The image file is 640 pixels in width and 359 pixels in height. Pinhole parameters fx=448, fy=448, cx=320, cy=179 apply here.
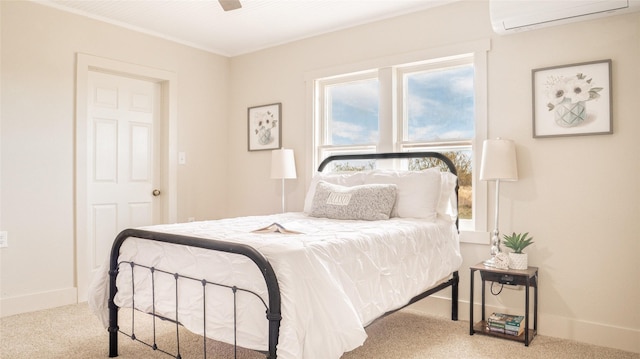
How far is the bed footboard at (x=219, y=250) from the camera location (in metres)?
1.73

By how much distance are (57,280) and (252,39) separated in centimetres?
278

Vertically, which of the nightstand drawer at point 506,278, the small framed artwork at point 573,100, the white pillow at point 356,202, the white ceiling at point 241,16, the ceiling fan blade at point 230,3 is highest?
A: the white ceiling at point 241,16

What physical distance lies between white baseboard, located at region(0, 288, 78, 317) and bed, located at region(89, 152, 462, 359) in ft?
4.21

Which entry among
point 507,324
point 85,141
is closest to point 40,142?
point 85,141

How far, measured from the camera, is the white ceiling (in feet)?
11.7

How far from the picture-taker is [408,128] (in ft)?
12.5

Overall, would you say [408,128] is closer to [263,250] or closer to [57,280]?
[263,250]

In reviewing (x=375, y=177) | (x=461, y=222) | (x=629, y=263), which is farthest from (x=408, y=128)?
(x=629, y=263)

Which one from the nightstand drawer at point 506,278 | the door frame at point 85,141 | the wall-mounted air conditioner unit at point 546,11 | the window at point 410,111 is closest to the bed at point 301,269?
the nightstand drawer at point 506,278

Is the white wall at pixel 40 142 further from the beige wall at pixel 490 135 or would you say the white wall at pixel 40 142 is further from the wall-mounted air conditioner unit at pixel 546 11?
the wall-mounted air conditioner unit at pixel 546 11

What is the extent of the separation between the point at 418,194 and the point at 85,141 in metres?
2.79

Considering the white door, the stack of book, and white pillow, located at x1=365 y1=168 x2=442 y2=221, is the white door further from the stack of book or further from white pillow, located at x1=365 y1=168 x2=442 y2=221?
the stack of book

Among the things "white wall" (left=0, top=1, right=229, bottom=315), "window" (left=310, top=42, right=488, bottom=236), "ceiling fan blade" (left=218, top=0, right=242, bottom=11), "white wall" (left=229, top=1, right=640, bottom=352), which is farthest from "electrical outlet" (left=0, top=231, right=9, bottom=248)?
"white wall" (left=229, top=1, right=640, bottom=352)

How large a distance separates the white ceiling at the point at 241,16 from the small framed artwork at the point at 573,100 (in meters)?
1.05
